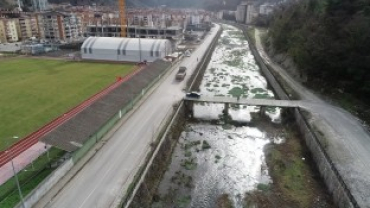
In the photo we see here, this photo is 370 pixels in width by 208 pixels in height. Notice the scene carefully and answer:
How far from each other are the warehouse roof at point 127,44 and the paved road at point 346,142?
32.3m

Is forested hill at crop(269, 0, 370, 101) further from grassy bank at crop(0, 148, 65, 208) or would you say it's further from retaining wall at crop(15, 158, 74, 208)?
grassy bank at crop(0, 148, 65, 208)

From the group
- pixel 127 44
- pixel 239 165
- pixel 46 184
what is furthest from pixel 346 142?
pixel 127 44

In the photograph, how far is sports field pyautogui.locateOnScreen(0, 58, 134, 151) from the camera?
29.1m

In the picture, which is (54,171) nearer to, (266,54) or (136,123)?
(136,123)

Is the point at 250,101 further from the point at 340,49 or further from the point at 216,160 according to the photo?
the point at 340,49

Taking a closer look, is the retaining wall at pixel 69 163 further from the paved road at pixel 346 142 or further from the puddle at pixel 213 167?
the paved road at pixel 346 142

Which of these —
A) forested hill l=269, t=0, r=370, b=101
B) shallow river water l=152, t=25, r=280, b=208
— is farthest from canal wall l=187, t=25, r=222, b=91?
forested hill l=269, t=0, r=370, b=101

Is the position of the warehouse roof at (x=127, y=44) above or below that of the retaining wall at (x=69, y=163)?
above

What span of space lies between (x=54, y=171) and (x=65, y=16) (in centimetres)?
7795

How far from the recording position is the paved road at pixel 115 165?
1811cm

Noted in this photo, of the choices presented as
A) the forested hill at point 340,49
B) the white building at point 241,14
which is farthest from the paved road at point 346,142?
the white building at point 241,14

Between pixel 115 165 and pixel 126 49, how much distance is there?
136 ft

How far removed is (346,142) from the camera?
24.6m

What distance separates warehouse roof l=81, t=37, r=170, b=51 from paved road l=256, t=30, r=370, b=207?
32.3 m
